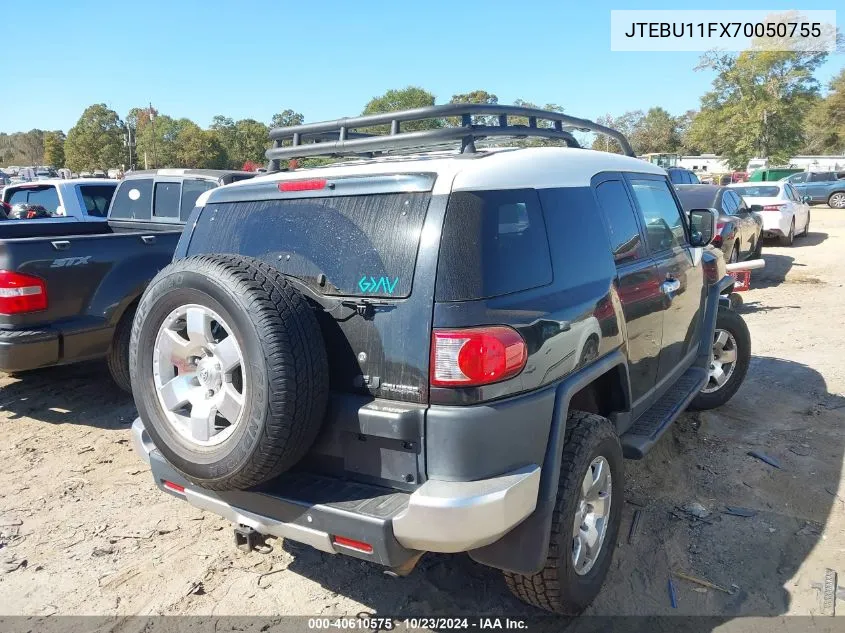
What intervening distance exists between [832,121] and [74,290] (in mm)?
70407

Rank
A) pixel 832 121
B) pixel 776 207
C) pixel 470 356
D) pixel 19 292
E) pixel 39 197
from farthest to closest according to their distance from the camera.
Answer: pixel 832 121
pixel 776 207
pixel 39 197
pixel 19 292
pixel 470 356

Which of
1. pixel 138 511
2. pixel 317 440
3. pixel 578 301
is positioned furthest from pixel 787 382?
pixel 138 511

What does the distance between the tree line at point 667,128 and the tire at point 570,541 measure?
89.7 inches

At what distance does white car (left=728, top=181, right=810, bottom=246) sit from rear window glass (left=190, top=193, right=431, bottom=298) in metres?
14.1

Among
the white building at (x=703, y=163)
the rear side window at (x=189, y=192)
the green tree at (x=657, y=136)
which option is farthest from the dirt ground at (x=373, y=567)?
the green tree at (x=657, y=136)

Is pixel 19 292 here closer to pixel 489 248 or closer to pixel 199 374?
pixel 199 374

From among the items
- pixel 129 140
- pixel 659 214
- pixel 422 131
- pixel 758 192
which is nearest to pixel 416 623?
pixel 422 131

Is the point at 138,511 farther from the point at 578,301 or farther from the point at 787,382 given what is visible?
the point at 787,382

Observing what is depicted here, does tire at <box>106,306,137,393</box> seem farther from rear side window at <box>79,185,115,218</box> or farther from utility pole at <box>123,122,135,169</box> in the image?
utility pole at <box>123,122,135,169</box>

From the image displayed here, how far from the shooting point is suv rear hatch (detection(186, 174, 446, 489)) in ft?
7.42

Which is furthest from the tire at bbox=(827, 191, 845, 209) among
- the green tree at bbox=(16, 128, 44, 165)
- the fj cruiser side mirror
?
the green tree at bbox=(16, 128, 44, 165)

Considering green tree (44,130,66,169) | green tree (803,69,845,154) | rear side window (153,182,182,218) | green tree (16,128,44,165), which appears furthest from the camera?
green tree (16,128,44,165)

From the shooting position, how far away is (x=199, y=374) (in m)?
2.46

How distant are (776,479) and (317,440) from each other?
3037 millimetres
